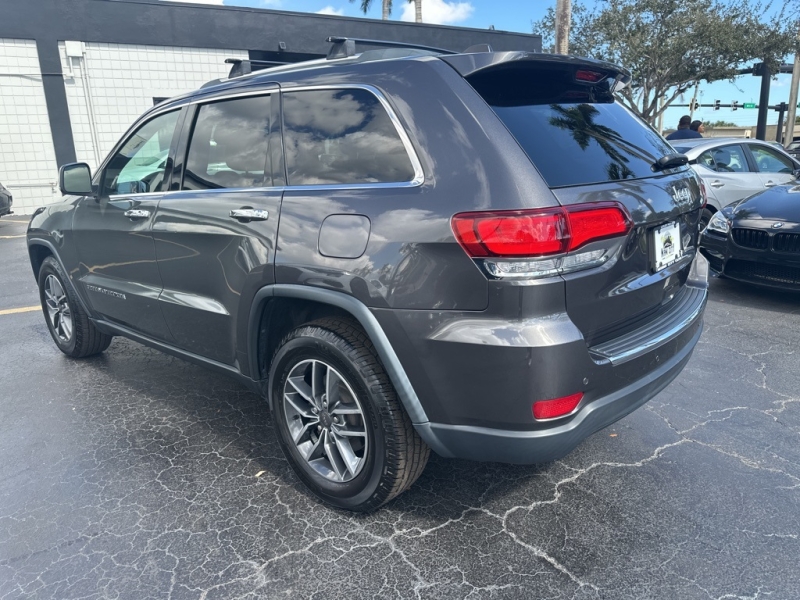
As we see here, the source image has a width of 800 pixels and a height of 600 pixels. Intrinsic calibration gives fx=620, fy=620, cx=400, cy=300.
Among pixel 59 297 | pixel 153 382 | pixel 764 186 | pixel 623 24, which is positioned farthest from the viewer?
pixel 623 24

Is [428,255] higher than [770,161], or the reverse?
[428,255]

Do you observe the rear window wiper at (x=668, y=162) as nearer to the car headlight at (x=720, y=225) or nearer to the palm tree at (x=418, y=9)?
the car headlight at (x=720, y=225)

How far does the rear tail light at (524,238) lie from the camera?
82.0 inches

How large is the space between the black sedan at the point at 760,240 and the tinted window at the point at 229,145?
479cm

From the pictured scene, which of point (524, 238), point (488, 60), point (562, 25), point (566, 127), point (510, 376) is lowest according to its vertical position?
point (510, 376)

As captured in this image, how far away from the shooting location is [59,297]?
4766 mm

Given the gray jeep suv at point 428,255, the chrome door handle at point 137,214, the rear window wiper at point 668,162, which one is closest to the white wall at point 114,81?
the chrome door handle at point 137,214

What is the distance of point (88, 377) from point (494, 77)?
3.60m

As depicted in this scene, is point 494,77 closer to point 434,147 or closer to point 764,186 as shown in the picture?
point 434,147

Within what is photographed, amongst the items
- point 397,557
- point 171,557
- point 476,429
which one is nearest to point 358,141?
point 476,429

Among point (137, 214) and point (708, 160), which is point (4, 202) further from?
point (708, 160)

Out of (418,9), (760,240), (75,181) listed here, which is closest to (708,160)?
(760,240)

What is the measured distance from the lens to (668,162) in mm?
2789

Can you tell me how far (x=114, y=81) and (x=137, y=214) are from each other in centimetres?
1513
